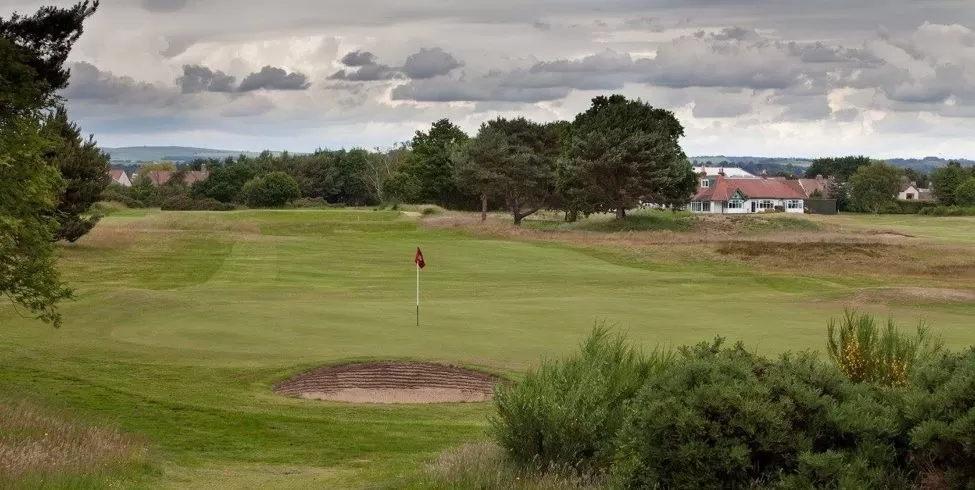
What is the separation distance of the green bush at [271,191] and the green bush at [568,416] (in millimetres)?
114544

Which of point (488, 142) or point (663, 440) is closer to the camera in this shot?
point (663, 440)

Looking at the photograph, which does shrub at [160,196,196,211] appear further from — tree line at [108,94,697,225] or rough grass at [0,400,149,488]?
rough grass at [0,400,149,488]

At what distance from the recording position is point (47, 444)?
40.7 feet

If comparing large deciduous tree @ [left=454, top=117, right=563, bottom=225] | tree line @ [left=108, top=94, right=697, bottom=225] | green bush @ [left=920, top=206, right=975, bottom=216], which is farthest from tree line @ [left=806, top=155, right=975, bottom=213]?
large deciduous tree @ [left=454, top=117, right=563, bottom=225]

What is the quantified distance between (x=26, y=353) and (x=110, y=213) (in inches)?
3048

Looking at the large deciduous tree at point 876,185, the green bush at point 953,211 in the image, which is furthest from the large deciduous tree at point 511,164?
the large deciduous tree at point 876,185

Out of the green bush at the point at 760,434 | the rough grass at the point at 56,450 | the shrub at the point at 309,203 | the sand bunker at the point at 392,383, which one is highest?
the shrub at the point at 309,203

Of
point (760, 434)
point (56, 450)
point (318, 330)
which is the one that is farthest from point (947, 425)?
point (318, 330)

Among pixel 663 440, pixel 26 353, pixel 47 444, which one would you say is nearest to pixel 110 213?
pixel 26 353

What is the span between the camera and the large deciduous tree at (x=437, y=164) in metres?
114

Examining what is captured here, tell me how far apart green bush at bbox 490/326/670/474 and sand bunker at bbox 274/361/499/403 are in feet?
29.2

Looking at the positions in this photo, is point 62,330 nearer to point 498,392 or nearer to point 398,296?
point 398,296

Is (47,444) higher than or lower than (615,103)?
lower

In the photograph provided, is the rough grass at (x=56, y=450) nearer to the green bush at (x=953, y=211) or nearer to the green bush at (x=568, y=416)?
the green bush at (x=568, y=416)
